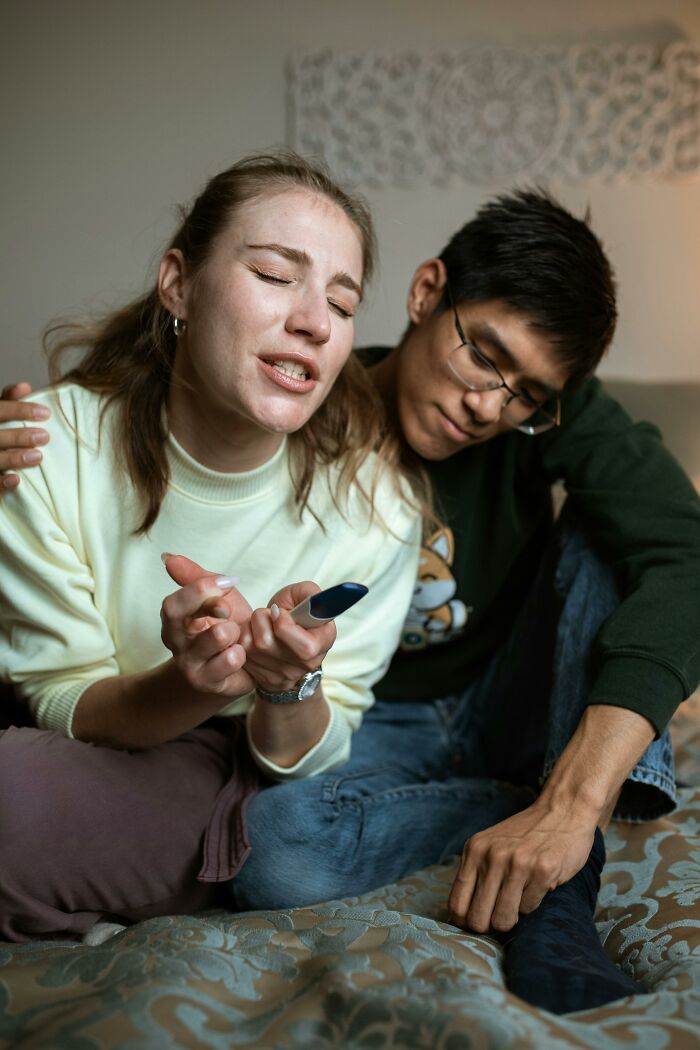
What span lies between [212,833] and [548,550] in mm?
699

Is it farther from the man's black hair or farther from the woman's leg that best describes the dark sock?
the man's black hair

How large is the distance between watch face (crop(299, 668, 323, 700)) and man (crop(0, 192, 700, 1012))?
170mm

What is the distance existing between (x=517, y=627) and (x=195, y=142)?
6.26 feet

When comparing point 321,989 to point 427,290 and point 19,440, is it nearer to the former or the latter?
point 19,440

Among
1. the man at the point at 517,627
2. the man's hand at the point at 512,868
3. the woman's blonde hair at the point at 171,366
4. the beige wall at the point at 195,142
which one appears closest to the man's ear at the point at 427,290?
the man at the point at 517,627

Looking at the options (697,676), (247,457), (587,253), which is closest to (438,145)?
(587,253)

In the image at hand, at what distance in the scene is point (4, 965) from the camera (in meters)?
0.98

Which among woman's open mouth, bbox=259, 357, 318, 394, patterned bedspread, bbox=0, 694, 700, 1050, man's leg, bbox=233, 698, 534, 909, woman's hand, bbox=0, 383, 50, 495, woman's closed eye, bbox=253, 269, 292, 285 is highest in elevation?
woman's closed eye, bbox=253, 269, 292, 285

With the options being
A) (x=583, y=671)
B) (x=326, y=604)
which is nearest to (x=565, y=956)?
(x=326, y=604)

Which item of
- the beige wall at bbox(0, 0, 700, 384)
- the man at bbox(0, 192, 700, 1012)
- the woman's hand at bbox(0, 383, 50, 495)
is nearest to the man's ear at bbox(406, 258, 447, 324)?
the man at bbox(0, 192, 700, 1012)

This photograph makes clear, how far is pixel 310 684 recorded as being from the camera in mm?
1218

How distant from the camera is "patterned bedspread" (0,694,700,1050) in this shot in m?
0.78

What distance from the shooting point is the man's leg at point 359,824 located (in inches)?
50.2

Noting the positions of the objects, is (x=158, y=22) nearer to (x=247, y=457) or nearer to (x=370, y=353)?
(x=370, y=353)
